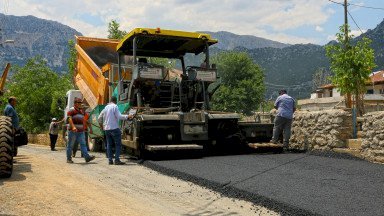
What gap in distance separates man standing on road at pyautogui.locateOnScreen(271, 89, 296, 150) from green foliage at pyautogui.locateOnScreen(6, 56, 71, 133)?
20927 mm

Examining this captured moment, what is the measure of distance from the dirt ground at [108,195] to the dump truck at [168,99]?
1.09 metres

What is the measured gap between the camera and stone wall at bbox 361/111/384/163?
7.42m

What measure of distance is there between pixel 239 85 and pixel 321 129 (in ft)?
176

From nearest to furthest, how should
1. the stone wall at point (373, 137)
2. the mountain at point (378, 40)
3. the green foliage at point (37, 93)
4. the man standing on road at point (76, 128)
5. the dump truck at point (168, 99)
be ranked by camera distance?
the stone wall at point (373, 137) < the dump truck at point (168, 99) < the man standing on road at point (76, 128) < the green foliage at point (37, 93) < the mountain at point (378, 40)

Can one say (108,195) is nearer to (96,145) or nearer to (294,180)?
(294,180)

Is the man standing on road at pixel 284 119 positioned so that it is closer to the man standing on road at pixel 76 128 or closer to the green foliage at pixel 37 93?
the man standing on road at pixel 76 128

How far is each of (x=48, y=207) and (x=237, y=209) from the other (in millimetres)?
1957

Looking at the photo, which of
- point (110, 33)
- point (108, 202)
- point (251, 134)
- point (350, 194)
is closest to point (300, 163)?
point (251, 134)

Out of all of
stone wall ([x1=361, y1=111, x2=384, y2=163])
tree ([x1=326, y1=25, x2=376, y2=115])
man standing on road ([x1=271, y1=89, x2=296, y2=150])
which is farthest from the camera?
tree ([x1=326, y1=25, x2=376, y2=115])

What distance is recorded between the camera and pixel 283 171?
6.36m

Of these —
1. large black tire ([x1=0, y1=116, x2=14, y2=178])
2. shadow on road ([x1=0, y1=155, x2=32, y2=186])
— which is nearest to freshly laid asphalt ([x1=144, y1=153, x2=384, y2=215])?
shadow on road ([x1=0, y1=155, x2=32, y2=186])

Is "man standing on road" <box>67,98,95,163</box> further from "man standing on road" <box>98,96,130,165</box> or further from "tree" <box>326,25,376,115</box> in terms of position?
"tree" <box>326,25,376,115</box>

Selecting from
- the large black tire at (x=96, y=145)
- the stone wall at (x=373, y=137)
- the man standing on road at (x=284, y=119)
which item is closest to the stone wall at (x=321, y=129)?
the man standing on road at (x=284, y=119)

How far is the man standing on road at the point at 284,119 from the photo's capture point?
899cm
